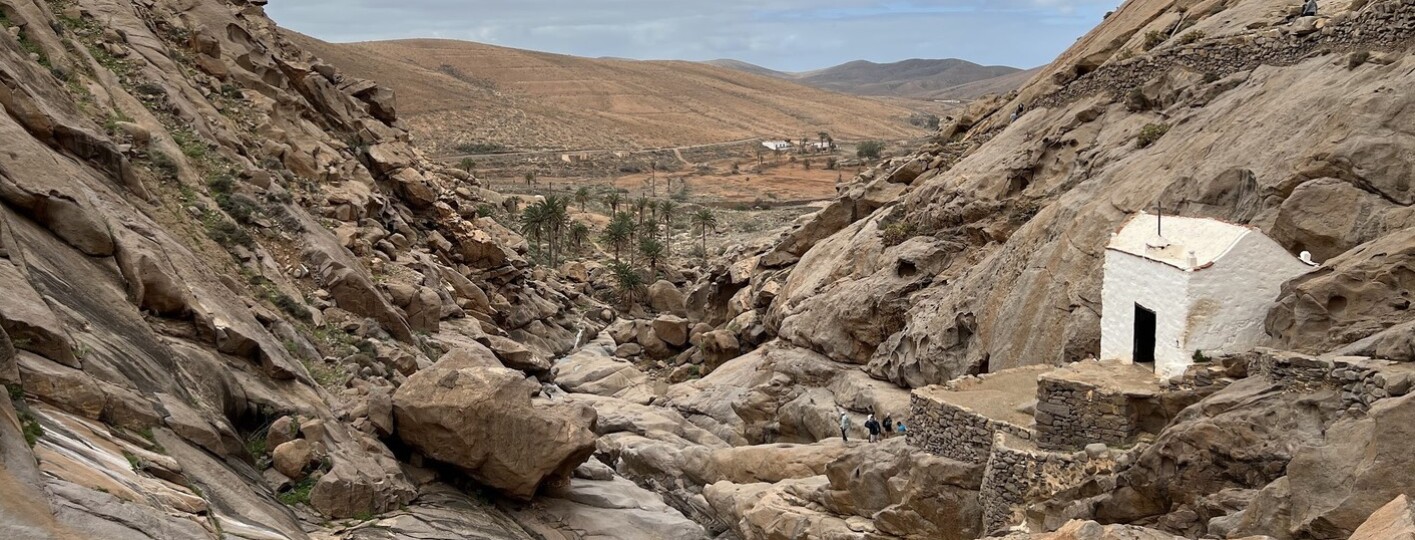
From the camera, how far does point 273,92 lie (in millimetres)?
34188

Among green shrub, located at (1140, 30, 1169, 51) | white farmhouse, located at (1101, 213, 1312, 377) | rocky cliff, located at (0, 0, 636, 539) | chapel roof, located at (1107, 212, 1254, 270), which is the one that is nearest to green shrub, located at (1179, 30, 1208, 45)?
green shrub, located at (1140, 30, 1169, 51)

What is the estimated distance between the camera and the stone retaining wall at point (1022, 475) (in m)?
A: 14.6

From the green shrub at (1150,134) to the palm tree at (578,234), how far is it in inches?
1607

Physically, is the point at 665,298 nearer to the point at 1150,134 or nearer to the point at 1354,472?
the point at 1150,134

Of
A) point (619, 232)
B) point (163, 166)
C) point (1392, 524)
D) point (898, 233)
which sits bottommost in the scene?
point (619, 232)

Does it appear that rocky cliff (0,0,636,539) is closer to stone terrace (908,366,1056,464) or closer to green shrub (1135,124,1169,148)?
stone terrace (908,366,1056,464)

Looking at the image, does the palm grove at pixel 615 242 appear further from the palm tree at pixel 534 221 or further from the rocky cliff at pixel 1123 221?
the rocky cliff at pixel 1123 221

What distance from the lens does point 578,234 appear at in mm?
60969

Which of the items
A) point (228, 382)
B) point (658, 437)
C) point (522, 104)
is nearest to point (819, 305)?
point (658, 437)

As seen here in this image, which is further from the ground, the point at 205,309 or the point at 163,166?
the point at 163,166

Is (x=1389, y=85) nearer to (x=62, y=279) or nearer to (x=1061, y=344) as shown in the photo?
(x=1061, y=344)

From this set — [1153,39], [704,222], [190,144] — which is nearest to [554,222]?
[704,222]

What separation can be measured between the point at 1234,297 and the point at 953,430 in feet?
14.8

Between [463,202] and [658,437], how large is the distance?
19516 mm
